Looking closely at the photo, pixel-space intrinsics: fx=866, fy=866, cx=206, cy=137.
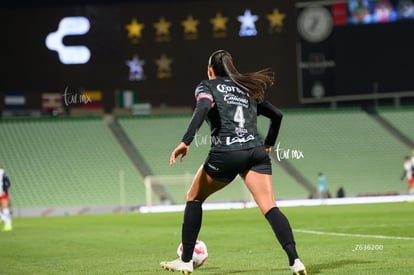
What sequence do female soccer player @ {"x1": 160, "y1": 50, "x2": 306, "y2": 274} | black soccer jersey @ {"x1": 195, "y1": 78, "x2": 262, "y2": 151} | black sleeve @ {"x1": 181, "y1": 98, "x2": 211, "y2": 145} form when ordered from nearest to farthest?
black sleeve @ {"x1": 181, "y1": 98, "x2": 211, "y2": 145} → female soccer player @ {"x1": 160, "y1": 50, "x2": 306, "y2": 274} → black soccer jersey @ {"x1": 195, "y1": 78, "x2": 262, "y2": 151}

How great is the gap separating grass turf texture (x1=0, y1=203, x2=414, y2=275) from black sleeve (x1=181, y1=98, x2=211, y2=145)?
2.07 metres

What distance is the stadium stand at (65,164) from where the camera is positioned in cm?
3741

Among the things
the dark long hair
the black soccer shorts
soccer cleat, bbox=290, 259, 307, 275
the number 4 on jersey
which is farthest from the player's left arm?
soccer cleat, bbox=290, 259, 307, 275

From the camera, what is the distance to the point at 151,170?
39.9 metres

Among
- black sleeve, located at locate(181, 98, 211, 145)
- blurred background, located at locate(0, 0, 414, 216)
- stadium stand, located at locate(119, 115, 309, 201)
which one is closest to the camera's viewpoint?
black sleeve, located at locate(181, 98, 211, 145)

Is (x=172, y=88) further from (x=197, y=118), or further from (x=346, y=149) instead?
(x=197, y=118)

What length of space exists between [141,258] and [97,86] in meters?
28.2

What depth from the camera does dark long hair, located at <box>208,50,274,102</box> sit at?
8.58m

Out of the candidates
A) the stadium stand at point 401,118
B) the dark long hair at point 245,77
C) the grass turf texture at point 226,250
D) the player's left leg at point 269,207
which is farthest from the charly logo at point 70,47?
the player's left leg at point 269,207

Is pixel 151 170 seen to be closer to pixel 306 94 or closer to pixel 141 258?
pixel 306 94

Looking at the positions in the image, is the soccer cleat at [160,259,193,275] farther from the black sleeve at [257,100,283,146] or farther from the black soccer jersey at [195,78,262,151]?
the black sleeve at [257,100,283,146]

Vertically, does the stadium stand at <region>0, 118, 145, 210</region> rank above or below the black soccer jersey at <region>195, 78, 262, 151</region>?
below

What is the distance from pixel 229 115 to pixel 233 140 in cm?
26

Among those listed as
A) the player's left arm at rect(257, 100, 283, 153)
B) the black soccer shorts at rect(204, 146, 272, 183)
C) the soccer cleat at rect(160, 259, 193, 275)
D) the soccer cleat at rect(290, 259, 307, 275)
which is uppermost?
the player's left arm at rect(257, 100, 283, 153)
